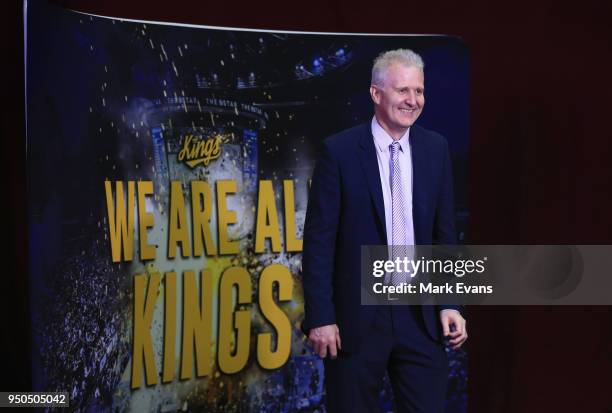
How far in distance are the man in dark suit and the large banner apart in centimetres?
35

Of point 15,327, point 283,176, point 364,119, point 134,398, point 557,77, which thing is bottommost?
point 134,398

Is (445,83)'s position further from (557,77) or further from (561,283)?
(561,283)

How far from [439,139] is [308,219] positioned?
0.46m

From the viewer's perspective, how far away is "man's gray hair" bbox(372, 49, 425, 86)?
232 centimetres

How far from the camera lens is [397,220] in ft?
7.30

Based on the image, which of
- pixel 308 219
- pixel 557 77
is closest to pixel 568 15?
pixel 557 77

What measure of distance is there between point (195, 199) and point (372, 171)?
0.56 m

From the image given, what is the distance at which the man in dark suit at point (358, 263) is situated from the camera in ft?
6.97

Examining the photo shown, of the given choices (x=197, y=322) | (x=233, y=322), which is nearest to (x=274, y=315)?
(x=233, y=322)

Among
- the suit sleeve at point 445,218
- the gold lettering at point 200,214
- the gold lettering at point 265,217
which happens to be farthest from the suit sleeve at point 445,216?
the gold lettering at point 200,214

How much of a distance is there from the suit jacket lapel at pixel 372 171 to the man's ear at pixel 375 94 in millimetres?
146

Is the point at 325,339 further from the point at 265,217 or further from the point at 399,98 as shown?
the point at 399,98

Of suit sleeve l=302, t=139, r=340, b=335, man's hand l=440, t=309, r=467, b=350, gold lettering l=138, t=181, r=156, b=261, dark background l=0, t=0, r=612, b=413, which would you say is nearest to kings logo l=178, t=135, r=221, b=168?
gold lettering l=138, t=181, r=156, b=261

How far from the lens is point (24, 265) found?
8.11ft
